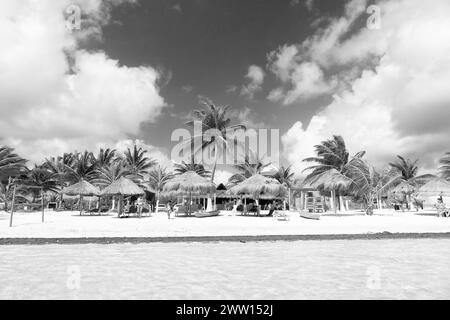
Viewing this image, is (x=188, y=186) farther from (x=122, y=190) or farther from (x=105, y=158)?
(x=105, y=158)

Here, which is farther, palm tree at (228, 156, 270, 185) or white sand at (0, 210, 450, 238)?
palm tree at (228, 156, 270, 185)

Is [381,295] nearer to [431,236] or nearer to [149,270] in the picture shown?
[149,270]

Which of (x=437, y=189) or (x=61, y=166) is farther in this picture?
(x=61, y=166)

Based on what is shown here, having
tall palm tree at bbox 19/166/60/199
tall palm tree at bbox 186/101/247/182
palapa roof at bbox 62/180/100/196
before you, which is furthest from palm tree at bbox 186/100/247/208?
tall palm tree at bbox 19/166/60/199

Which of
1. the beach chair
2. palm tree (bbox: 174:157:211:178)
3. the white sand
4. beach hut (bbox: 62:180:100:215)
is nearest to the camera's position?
the white sand

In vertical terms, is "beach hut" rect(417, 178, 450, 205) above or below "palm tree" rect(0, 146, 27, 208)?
below

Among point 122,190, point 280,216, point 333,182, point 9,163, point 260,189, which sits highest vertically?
point 9,163

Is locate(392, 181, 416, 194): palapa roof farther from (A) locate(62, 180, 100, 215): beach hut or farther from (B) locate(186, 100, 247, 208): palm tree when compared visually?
(A) locate(62, 180, 100, 215): beach hut

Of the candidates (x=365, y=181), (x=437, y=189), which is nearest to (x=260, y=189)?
(x=365, y=181)

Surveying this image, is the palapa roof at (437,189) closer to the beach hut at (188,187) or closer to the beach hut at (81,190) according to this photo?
the beach hut at (188,187)
